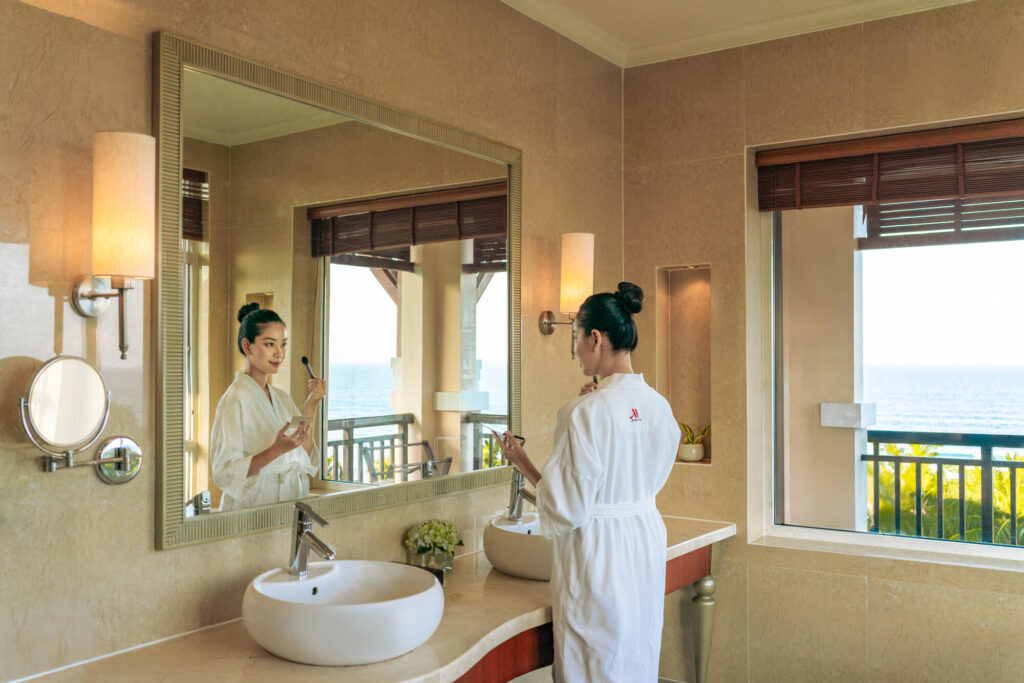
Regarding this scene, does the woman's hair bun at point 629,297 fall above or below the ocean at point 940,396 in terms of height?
above

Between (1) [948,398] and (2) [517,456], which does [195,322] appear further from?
(1) [948,398]

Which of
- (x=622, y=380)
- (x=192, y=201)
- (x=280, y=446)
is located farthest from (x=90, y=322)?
(x=622, y=380)

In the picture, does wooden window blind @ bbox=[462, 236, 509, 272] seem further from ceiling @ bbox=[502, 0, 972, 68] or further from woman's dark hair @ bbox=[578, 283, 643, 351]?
ceiling @ bbox=[502, 0, 972, 68]

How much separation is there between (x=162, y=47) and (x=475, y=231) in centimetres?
131

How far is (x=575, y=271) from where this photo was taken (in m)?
3.43

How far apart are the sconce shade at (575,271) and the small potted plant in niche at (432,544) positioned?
3.43ft

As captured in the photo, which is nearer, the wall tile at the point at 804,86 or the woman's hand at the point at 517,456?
the woman's hand at the point at 517,456

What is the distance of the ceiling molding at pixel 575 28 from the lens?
3.38 meters

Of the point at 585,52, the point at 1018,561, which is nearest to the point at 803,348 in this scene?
the point at 1018,561

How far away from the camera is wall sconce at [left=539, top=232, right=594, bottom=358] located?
3432 mm

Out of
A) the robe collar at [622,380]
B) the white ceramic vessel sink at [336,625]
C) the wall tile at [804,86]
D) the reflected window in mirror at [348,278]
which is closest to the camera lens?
the white ceramic vessel sink at [336,625]

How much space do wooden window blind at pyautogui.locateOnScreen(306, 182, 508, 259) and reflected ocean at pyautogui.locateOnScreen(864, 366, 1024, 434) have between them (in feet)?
5.54

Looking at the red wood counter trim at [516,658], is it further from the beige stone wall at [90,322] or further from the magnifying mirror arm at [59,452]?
the magnifying mirror arm at [59,452]

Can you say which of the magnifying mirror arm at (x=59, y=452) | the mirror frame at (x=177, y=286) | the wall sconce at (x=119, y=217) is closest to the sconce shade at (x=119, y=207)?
the wall sconce at (x=119, y=217)
